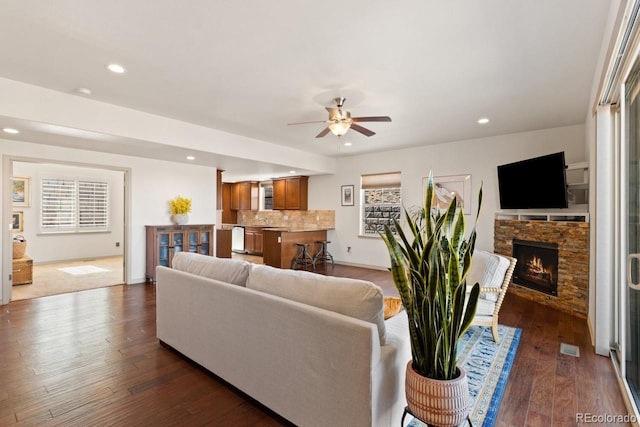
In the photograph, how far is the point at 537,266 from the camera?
13.9 ft

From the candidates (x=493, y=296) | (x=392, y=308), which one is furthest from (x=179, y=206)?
(x=493, y=296)

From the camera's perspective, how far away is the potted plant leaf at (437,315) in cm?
137

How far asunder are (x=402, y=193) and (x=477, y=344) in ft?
12.3

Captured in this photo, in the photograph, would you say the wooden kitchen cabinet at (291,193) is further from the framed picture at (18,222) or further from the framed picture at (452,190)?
the framed picture at (18,222)

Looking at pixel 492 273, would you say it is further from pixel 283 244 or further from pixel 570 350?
pixel 283 244

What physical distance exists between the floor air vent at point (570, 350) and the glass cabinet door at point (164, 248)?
218 inches

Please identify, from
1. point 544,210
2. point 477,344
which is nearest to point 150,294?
point 477,344

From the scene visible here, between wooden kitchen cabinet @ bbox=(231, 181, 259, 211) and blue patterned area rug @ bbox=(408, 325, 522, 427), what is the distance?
726cm

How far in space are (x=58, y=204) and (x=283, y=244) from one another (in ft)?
18.5

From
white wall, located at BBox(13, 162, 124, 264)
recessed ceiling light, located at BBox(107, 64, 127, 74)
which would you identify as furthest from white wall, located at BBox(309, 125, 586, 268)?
white wall, located at BBox(13, 162, 124, 264)

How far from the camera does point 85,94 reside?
3328mm

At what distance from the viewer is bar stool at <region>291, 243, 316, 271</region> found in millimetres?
6742

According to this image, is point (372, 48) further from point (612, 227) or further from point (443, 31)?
point (612, 227)

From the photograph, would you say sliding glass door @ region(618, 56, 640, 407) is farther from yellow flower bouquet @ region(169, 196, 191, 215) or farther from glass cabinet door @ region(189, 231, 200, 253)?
yellow flower bouquet @ region(169, 196, 191, 215)
